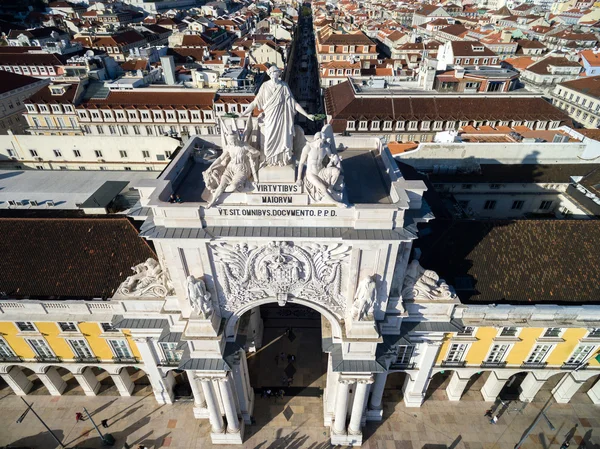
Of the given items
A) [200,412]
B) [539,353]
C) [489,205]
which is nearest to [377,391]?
[539,353]

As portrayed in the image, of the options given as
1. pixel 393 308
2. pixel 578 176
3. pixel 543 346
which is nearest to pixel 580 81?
pixel 578 176

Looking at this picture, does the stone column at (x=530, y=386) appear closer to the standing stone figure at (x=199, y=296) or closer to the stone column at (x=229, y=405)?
the stone column at (x=229, y=405)

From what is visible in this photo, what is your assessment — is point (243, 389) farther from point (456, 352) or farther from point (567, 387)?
point (567, 387)

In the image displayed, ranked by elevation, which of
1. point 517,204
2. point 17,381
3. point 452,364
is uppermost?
point 517,204

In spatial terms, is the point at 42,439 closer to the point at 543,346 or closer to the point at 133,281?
the point at 133,281

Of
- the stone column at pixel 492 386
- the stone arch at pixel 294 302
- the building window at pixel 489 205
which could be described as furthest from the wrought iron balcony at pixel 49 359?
the building window at pixel 489 205

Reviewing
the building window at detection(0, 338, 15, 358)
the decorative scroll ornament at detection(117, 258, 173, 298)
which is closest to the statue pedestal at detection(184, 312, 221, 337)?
the decorative scroll ornament at detection(117, 258, 173, 298)
